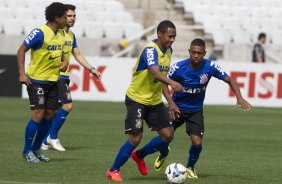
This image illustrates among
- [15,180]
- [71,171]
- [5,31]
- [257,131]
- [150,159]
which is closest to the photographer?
[15,180]

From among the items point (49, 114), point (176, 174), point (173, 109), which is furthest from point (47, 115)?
point (176, 174)

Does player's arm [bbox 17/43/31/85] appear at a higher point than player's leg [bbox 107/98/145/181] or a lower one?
higher

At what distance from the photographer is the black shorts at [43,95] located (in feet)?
39.2

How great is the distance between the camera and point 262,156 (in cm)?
1412

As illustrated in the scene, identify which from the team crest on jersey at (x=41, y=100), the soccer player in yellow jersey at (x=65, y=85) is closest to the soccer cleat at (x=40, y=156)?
the team crest on jersey at (x=41, y=100)

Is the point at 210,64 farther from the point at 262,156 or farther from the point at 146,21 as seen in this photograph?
the point at 146,21

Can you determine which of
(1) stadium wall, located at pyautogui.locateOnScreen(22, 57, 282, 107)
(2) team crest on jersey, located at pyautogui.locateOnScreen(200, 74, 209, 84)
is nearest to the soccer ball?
(2) team crest on jersey, located at pyautogui.locateOnScreen(200, 74, 209, 84)

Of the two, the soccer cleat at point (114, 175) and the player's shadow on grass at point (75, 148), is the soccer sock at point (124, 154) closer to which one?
the soccer cleat at point (114, 175)

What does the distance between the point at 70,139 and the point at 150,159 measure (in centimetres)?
293

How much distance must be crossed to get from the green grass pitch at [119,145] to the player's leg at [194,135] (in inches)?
9.0

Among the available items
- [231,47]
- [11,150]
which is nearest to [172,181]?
[11,150]

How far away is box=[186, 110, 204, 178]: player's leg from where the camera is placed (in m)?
11.3

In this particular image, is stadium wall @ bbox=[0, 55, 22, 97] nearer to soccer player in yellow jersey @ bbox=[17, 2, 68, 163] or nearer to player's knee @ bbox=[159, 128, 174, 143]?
soccer player in yellow jersey @ bbox=[17, 2, 68, 163]

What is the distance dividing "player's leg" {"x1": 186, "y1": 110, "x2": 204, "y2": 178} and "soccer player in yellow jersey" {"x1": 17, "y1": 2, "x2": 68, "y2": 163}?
75.6 inches
